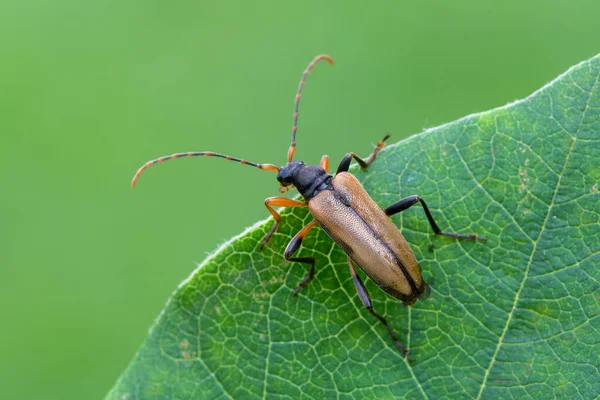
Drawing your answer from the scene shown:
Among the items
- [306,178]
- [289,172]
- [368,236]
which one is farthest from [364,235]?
[289,172]

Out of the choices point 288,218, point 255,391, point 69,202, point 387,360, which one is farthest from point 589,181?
point 69,202

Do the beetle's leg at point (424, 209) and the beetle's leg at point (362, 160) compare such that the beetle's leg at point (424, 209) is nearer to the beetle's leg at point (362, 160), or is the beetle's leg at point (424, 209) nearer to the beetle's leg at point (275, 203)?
the beetle's leg at point (362, 160)

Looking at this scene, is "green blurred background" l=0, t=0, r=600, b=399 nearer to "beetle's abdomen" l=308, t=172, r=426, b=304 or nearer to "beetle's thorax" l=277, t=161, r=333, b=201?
"beetle's thorax" l=277, t=161, r=333, b=201

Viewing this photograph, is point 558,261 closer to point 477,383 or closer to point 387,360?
point 477,383

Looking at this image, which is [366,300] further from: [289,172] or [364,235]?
[289,172]

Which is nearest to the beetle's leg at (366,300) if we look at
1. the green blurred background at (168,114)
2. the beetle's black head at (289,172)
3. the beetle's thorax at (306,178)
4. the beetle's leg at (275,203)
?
the beetle's leg at (275,203)

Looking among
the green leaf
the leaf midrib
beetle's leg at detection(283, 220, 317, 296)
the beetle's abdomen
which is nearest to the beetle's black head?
the beetle's abdomen
